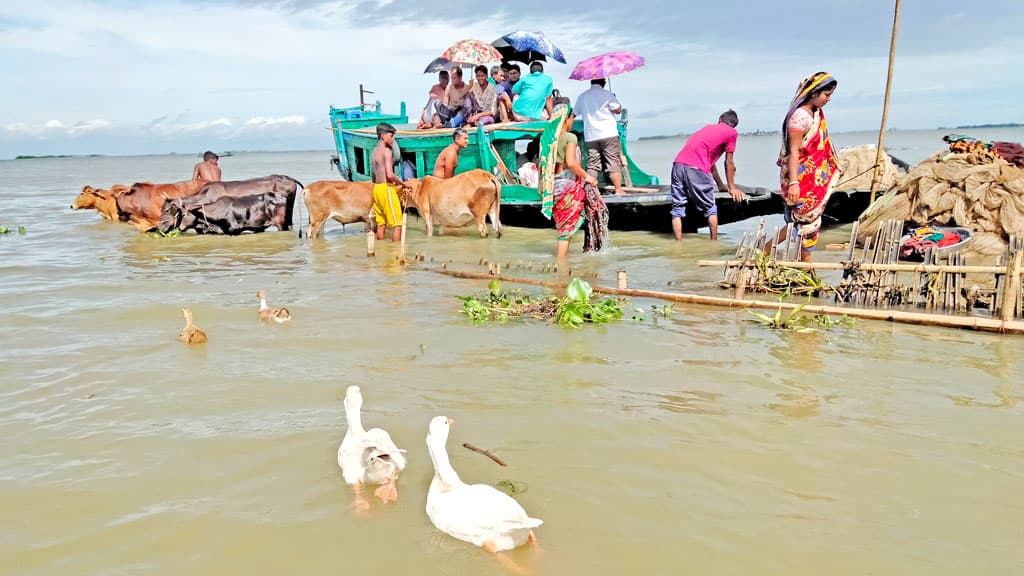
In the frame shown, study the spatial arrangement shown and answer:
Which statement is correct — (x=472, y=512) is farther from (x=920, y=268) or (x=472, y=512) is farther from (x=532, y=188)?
(x=532, y=188)

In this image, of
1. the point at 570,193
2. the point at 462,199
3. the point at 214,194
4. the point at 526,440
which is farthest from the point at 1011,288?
the point at 214,194

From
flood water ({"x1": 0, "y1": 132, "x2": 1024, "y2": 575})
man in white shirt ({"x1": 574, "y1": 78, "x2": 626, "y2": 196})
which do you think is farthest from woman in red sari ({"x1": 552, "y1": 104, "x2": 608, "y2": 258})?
flood water ({"x1": 0, "y1": 132, "x2": 1024, "y2": 575})

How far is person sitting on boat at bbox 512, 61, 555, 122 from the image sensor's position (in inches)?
549

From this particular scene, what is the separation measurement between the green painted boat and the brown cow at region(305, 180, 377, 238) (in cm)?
205

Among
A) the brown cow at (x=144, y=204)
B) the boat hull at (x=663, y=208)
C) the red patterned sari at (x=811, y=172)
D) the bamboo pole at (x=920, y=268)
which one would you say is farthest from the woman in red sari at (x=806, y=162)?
the brown cow at (x=144, y=204)

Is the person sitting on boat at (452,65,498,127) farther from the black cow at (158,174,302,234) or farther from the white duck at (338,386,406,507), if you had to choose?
the white duck at (338,386,406,507)

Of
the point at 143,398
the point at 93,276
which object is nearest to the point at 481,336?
the point at 143,398

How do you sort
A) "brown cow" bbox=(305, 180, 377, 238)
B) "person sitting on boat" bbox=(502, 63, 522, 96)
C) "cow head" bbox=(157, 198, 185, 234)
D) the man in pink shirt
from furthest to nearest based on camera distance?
"person sitting on boat" bbox=(502, 63, 522, 96) < "cow head" bbox=(157, 198, 185, 234) < "brown cow" bbox=(305, 180, 377, 238) < the man in pink shirt

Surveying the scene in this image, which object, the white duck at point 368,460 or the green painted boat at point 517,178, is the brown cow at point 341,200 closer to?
the green painted boat at point 517,178

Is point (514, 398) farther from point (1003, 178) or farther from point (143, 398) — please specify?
point (1003, 178)

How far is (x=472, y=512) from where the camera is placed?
294 cm

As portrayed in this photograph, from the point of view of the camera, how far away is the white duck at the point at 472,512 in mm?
2881

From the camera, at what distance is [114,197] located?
1645 centimetres

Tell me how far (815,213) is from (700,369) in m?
3.11
